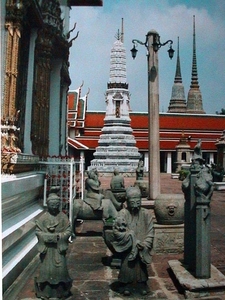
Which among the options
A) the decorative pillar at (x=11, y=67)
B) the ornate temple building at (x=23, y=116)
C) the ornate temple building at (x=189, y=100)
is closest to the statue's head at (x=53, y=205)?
the ornate temple building at (x=23, y=116)

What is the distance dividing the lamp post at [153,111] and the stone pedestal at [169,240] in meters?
3.69

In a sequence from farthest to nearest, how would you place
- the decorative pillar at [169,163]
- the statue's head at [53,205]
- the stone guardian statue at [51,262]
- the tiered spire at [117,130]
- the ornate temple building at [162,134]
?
the decorative pillar at [169,163]
the ornate temple building at [162,134]
the tiered spire at [117,130]
the statue's head at [53,205]
the stone guardian statue at [51,262]

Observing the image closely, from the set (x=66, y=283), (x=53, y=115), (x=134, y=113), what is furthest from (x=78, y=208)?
(x=134, y=113)

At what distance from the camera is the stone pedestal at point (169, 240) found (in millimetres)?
6785

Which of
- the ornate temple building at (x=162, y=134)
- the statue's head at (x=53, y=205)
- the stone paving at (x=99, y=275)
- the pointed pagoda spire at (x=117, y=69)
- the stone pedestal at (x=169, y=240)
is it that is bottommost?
the stone paving at (x=99, y=275)

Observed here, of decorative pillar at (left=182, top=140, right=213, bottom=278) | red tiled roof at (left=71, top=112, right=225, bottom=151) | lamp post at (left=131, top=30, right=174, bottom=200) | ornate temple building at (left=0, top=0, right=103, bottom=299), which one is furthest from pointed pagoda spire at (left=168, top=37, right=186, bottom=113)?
decorative pillar at (left=182, top=140, right=213, bottom=278)

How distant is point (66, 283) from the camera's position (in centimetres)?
453

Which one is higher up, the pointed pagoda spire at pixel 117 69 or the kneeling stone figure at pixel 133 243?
the pointed pagoda spire at pixel 117 69

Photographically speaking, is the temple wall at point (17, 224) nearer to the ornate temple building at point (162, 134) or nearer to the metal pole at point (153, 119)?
the metal pole at point (153, 119)

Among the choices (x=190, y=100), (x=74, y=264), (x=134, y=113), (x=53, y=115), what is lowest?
(x=74, y=264)

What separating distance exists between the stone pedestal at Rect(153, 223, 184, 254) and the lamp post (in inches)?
145

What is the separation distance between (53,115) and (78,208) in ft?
16.8

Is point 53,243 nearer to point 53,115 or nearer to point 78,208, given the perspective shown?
point 78,208

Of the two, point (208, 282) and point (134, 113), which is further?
point (134, 113)
